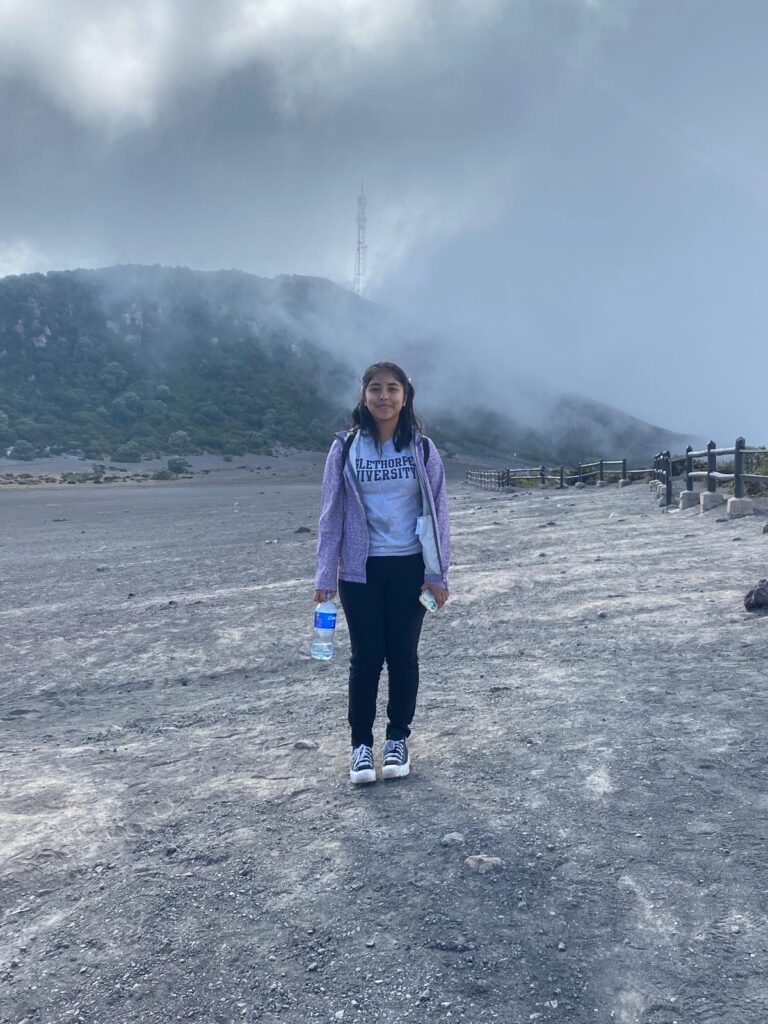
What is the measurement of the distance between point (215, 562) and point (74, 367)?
112m

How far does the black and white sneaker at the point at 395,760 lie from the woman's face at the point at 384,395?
4.90 feet

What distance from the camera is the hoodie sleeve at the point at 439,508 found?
359 cm

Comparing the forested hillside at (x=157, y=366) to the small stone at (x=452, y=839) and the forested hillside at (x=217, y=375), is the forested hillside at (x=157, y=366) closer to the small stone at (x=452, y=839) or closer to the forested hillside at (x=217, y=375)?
the forested hillside at (x=217, y=375)

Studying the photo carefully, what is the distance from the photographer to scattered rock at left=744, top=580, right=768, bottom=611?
20.0ft

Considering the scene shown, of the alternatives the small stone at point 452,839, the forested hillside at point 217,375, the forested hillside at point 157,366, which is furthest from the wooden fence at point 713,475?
the forested hillside at point 157,366

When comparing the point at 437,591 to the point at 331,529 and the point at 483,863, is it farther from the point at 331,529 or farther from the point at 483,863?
the point at 483,863

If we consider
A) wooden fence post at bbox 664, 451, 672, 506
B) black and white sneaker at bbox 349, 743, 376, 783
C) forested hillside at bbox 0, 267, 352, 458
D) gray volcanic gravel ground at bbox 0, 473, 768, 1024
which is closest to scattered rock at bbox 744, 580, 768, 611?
gray volcanic gravel ground at bbox 0, 473, 768, 1024

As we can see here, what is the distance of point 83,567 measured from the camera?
Result: 1241 cm

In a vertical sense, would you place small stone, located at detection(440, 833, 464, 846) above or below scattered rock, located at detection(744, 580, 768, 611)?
below

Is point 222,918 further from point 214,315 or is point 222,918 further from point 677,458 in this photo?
point 214,315

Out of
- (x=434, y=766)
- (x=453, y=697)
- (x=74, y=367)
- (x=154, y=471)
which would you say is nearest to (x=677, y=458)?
(x=453, y=697)

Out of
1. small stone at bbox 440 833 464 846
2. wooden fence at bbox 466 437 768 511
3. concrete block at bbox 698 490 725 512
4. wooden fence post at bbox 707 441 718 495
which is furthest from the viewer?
wooden fence post at bbox 707 441 718 495

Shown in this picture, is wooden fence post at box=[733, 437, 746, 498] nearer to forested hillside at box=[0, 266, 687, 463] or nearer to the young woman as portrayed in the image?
the young woman

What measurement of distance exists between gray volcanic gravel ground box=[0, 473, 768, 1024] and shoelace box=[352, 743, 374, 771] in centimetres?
→ 14
